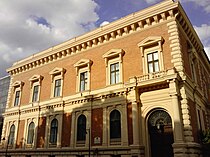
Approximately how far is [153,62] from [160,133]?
19.2ft

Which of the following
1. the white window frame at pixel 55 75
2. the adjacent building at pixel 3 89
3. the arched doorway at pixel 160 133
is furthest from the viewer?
the adjacent building at pixel 3 89

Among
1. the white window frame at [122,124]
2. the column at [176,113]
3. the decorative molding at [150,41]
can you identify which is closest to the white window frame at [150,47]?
the decorative molding at [150,41]

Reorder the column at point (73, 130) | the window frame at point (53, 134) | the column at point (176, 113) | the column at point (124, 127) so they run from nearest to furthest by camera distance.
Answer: the column at point (176, 113), the column at point (124, 127), the column at point (73, 130), the window frame at point (53, 134)

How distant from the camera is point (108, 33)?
2256 cm

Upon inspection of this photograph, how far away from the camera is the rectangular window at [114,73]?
2100 centimetres

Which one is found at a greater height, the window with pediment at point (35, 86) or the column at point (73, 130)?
the window with pediment at point (35, 86)

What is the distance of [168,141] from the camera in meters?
17.1

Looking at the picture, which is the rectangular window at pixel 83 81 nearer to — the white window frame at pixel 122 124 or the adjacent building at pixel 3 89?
the white window frame at pixel 122 124

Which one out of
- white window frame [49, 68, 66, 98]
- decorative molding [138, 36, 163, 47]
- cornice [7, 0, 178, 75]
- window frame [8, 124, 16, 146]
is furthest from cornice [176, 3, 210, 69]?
window frame [8, 124, 16, 146]

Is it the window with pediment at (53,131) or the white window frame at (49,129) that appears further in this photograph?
the window with pediment at (53,131)

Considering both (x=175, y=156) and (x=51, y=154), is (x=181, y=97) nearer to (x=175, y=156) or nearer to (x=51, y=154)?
(x=175, y=156)

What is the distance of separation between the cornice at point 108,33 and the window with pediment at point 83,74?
5.68 feet

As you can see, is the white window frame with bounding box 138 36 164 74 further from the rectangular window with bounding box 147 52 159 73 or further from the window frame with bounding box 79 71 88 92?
the window frame with bounding box 79 71 88 92

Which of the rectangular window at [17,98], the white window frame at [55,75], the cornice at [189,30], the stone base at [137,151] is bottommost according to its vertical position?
the stone base at [137,151]
